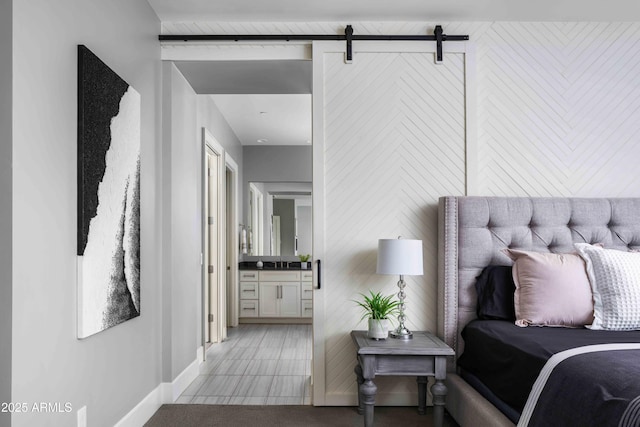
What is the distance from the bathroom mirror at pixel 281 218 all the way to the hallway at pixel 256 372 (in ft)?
5.49

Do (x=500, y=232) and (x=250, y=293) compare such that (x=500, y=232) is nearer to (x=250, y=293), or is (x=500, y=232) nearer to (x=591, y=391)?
(x=591, y=391)

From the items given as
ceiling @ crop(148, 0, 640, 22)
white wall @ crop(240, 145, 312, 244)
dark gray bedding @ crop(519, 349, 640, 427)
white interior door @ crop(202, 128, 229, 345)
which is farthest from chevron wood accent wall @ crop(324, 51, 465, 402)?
white wall @ crop(240, 145, 312, 244)

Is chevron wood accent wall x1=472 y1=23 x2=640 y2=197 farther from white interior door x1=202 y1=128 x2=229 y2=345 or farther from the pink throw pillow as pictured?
white interior door x1=202 y1=128 x2=229 y2=345

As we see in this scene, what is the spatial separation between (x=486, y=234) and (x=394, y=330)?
0.86 m

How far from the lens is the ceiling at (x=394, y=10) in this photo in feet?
10.4

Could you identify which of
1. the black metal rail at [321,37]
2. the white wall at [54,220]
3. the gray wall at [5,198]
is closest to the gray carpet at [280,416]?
the white wall at [54,220]

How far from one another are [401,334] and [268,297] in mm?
4022

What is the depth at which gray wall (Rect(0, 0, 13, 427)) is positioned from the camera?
1660 millimetres

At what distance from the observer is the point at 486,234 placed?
317cm

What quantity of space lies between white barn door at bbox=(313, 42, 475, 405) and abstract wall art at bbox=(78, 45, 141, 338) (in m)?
1.19

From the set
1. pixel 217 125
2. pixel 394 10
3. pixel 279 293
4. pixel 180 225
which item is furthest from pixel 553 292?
pixel 279 293

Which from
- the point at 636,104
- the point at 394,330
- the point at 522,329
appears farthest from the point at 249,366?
the point at 636,104

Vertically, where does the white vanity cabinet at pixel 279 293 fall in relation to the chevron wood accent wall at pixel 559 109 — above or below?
below

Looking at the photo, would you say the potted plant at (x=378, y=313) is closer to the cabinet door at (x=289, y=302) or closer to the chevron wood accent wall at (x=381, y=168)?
the chevron wood accent wall at (x=381, y=168)
